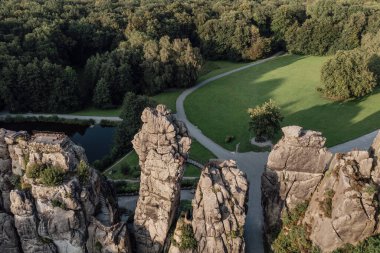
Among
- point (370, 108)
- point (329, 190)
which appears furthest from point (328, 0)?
point (329, 190)

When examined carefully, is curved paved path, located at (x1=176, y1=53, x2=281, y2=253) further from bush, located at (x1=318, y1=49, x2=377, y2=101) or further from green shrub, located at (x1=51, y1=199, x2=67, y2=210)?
bush, located at (x1=318, y1=49, x2=377, y2=101)

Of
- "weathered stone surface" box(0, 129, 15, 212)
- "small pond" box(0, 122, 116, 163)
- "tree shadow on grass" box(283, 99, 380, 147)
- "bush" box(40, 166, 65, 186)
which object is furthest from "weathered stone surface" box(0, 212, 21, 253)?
"tree shadow on grass" box(283, 99, 380, 147)

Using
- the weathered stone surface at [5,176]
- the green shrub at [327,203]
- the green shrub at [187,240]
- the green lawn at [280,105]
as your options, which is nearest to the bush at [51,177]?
the weathered stone surface at [5,176]

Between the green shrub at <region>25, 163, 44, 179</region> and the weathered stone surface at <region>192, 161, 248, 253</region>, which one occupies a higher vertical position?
the green shrub at <region>25, 163, 44, 179</region>

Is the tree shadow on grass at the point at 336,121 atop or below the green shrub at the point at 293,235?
below

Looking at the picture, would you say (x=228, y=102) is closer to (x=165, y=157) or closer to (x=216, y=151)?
(x=216, y=151)

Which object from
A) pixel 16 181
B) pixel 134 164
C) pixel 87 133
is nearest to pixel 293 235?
Result: pixel 16 181

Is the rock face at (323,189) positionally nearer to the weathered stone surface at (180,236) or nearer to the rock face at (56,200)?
the weathered stone surface at (180,236)

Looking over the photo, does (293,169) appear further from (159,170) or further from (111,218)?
(111,218)
